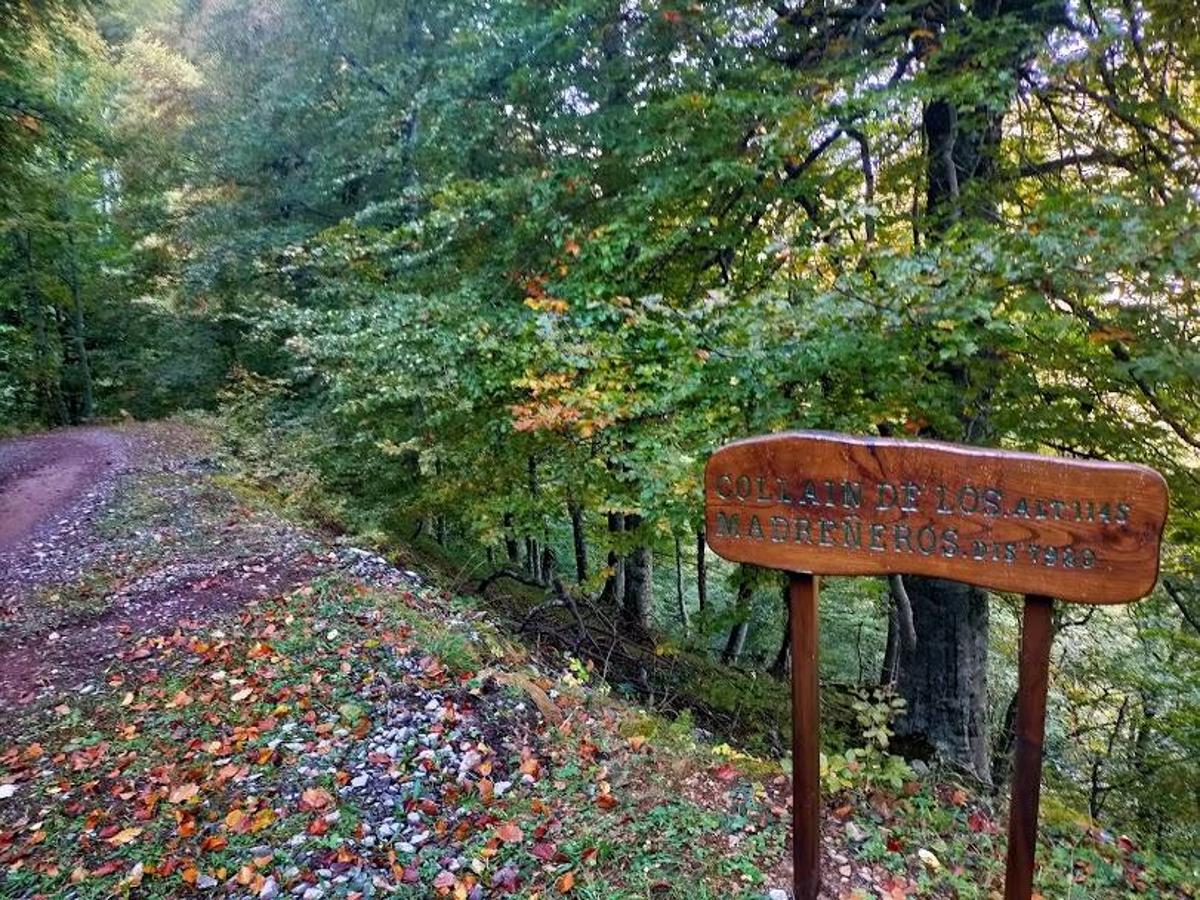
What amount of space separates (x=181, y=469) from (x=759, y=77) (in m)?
10.5

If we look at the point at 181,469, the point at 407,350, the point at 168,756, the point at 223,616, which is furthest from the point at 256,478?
the point at 168,756

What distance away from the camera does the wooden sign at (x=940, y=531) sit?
7.73 ft

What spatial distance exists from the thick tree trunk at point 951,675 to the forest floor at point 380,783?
4.78 feet

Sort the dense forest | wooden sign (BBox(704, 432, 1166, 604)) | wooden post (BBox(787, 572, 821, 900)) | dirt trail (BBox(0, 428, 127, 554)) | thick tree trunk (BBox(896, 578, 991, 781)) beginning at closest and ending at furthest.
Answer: wooden sign (BBox(704, 432, 1166, 604)) < wooden post (BBox(787, 572, 821, 900)) < the dense forest < thick tree trunk (BBox(896, 578, 991, 781)) < dirt trail (BBox(0, 428, 127, 554))

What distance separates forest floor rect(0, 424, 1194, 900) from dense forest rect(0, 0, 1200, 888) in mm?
1373

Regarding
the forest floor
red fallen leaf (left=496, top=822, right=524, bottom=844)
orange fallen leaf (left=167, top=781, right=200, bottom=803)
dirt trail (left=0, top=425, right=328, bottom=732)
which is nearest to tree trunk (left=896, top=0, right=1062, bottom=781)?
the forest floor

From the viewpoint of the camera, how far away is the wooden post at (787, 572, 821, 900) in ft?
9.32

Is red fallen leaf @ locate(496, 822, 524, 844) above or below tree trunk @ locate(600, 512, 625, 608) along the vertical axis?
above

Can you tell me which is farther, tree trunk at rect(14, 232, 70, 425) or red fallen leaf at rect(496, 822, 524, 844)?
tree trunk at rect(14, 232, 70, 425)

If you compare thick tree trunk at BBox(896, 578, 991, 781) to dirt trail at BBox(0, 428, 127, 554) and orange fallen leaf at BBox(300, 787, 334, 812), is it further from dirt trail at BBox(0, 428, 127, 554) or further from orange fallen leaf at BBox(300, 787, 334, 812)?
dirt trail at BBox(0, 428, 127, 554)

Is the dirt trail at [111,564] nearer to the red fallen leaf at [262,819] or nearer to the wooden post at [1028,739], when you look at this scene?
the red fallen leaf at [262,819]

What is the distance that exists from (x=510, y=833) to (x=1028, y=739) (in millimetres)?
2269

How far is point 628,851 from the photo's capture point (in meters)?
3.38

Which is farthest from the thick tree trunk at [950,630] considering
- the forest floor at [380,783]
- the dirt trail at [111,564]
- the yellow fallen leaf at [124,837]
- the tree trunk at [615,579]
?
the tree trunk at [615,579]
